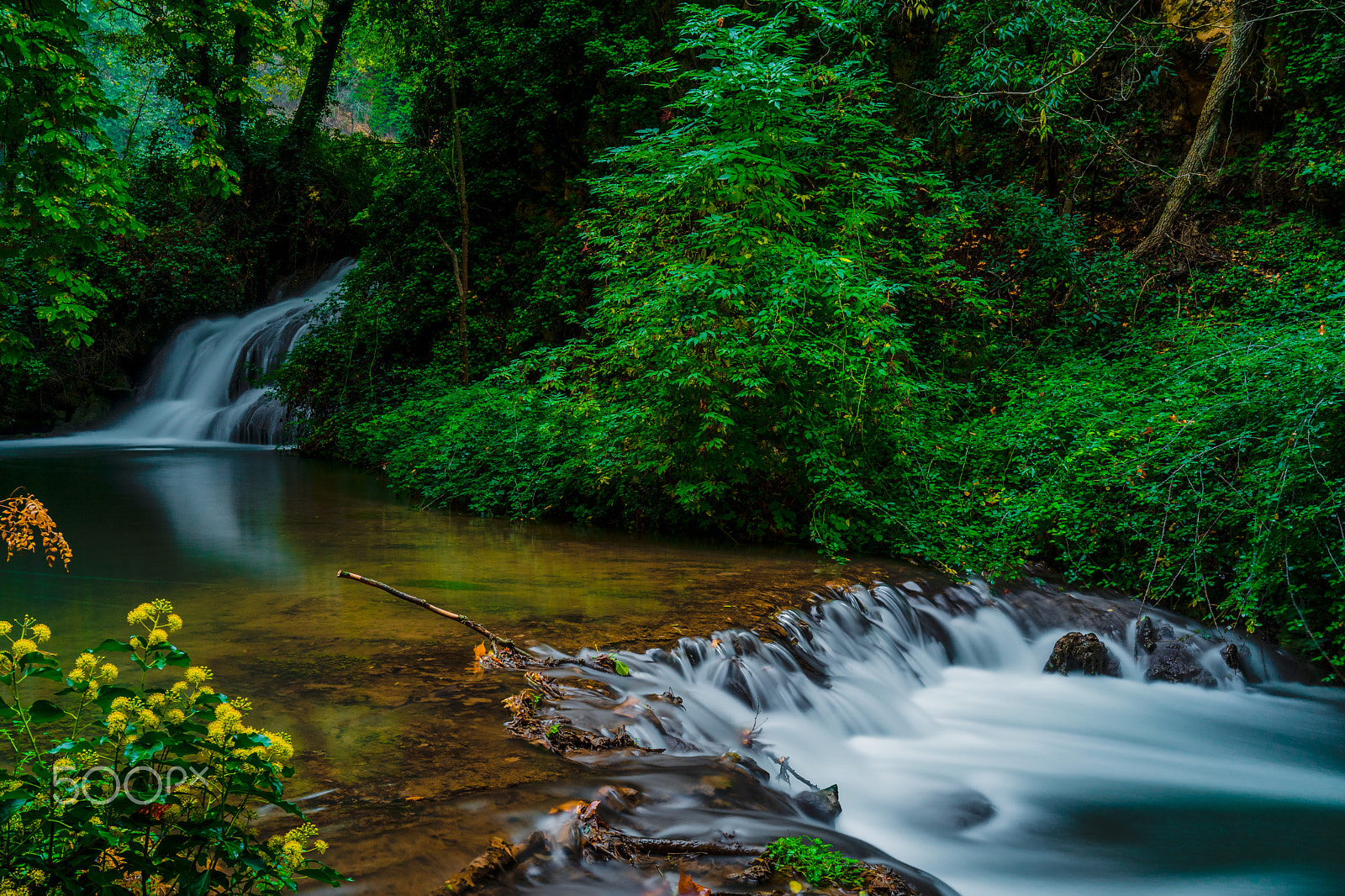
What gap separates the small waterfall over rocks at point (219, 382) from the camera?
61.2 feet

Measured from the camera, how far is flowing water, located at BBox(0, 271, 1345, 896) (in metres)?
3.43

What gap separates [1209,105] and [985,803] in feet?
37.6

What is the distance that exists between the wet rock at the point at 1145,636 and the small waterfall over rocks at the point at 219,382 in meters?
16.2

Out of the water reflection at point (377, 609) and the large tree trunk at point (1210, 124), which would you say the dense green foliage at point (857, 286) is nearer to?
the large tree trunk at point (1210, 124)

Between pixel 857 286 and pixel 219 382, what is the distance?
17.8 metres

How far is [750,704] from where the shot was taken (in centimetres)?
483

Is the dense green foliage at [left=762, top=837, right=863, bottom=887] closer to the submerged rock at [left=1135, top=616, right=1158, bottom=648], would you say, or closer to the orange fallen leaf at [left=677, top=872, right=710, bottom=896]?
the orange fallen leaf at [left=677, top=872, right=710, bottom=896]

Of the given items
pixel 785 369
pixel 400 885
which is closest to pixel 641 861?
pixel 400 885

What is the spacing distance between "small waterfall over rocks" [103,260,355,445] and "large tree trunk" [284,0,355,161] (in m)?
4.89

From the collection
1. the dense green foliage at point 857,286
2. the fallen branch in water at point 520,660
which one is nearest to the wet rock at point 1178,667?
the dense green foliage at point 857,286

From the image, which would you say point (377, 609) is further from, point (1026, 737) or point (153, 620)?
point (1026, 737)

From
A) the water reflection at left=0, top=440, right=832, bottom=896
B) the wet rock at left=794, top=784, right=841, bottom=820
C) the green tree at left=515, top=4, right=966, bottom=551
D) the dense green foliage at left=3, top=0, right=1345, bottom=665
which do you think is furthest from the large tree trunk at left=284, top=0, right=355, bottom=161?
the wet rock at left=794, top=784, right=841, bottom=820

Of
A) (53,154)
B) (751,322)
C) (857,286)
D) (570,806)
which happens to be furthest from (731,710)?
(53,154)

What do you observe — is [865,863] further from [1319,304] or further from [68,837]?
[1319,304]
